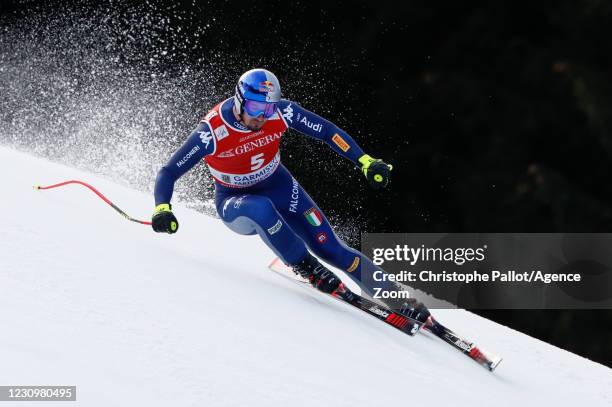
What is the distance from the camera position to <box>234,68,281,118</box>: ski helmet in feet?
15.4

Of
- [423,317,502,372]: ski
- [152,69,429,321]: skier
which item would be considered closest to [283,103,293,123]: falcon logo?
[152,69,429,321]: skier

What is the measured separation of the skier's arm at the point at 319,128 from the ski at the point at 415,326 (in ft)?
2.54

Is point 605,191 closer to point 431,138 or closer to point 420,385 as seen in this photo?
point 431,138

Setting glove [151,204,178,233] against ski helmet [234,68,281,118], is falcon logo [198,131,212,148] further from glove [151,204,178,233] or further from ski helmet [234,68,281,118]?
glove [151,204,178,233]

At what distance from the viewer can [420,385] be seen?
3.94m

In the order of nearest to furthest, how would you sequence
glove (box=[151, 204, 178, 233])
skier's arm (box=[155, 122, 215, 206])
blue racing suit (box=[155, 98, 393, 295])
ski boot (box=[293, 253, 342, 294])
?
1. glove (box=[151, 204, 178, 233])
2. skier's arm (box=[155, 122, 215, 206])
3. blue racing suit (box=[155, 98, 393, 295])
4. ski boot (box=[293, 253, 342, 294])

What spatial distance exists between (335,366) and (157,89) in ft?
26.8

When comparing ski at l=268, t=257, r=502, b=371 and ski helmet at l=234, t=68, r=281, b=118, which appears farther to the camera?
ski at l=268, t=257, r=502, b=371

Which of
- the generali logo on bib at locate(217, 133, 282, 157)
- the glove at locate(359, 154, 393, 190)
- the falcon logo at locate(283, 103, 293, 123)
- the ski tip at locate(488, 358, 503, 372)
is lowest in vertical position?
the ski tip at locate(488, 358, 503, 372)

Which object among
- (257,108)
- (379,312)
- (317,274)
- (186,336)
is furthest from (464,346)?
(186,336)

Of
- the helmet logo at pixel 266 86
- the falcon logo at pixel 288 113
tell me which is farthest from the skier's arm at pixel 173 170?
the falcon logo at pixel 288 113

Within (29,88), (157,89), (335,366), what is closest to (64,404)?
(335,366)

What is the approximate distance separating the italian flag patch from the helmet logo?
31.5 inches

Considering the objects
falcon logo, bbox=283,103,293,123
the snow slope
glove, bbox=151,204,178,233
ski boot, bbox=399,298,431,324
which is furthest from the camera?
falcon logo, bbox=283,103,293,123
